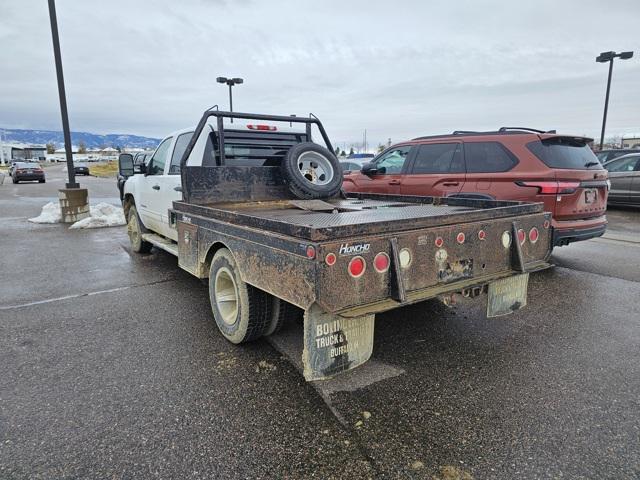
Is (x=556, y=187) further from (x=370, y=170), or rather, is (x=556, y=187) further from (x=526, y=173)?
(x=370, y=170)

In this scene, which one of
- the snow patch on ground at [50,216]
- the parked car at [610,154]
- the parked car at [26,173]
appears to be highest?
the parked car at [610,154]

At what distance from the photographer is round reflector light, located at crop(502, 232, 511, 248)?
3.45 metres

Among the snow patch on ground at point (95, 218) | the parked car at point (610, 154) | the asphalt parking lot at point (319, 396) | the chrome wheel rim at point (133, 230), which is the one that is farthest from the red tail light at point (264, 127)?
the parked car at point (610, 154)

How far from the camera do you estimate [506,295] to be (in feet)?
12.3

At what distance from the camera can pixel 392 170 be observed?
7.38m

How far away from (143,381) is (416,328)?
8.01 ft

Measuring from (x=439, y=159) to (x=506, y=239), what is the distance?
10.9 feet

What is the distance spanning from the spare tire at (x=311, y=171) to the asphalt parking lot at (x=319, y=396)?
1.67m

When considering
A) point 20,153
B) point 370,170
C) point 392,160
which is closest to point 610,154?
point 392,160

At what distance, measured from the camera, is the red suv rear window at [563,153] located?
5.46 m

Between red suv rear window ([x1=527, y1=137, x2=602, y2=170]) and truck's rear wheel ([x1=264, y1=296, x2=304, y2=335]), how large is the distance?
3949 mm

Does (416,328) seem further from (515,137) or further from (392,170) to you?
(392,170)

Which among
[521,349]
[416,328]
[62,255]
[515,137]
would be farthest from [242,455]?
[62,255]

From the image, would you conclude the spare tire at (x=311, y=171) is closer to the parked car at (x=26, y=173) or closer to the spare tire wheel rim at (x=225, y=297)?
the spare tire wheel rim at (x=225, y=297)
